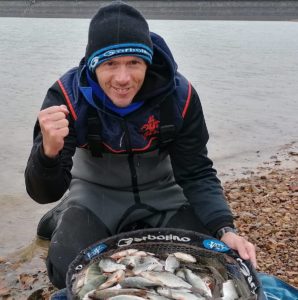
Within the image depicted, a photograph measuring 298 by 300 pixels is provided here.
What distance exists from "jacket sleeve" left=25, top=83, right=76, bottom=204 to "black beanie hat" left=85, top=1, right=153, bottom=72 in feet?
1.42

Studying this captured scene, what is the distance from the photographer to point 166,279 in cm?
284

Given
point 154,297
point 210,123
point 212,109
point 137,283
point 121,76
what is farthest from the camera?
point 212,109

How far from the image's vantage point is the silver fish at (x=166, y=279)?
2.82 meters

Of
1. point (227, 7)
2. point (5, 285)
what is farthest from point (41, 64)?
point (227, 7)

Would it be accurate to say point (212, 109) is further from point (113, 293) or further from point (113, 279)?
point (113, 293)

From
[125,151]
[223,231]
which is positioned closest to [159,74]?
[125,151]

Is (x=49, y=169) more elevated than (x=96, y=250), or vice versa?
(x=49, y=169)

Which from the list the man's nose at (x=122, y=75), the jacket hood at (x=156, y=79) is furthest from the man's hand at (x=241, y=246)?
the man's nose at (x=122, y=75)

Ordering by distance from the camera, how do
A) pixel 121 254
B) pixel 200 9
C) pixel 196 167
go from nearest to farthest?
pixel 121 254, pixel 196 167, pixel 200 9

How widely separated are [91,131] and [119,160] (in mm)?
353

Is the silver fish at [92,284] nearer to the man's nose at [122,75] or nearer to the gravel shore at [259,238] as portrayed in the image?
the man's nose at [122,75]

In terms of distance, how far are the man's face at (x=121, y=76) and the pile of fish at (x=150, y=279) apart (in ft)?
3.53

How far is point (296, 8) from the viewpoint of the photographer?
88750 millimetres

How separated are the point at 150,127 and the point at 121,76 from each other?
0.57m
